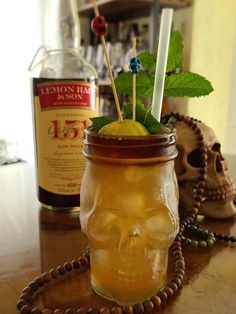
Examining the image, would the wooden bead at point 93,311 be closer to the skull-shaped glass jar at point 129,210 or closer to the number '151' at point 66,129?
the skull-shaped glass jar at point 129,210

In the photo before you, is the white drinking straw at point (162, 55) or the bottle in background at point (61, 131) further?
the bottle in background at point (61, 131)

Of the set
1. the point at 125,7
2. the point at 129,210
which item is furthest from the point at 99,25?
the point at 125,7

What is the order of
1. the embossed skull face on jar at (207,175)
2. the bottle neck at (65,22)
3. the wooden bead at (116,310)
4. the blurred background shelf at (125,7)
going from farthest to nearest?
1. the blurred background shelf at (125,7)
2. the bottle neck at (65,22)
3. the embossed skull face on jar at (207,175)
4. the wooden bead at (116,310)

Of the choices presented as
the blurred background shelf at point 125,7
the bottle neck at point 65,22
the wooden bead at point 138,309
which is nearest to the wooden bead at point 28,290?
the wooden bead at point 138,309

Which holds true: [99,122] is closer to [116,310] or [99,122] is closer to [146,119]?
[146,119]

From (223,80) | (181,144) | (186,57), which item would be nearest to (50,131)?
(181,144)

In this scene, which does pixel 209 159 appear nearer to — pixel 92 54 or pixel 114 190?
pixel 114 190

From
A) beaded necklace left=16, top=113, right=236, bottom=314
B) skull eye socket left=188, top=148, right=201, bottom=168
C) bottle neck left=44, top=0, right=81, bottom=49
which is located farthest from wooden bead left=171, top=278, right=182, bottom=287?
bottle neck left=44, top=0, right=81, bottom=49
